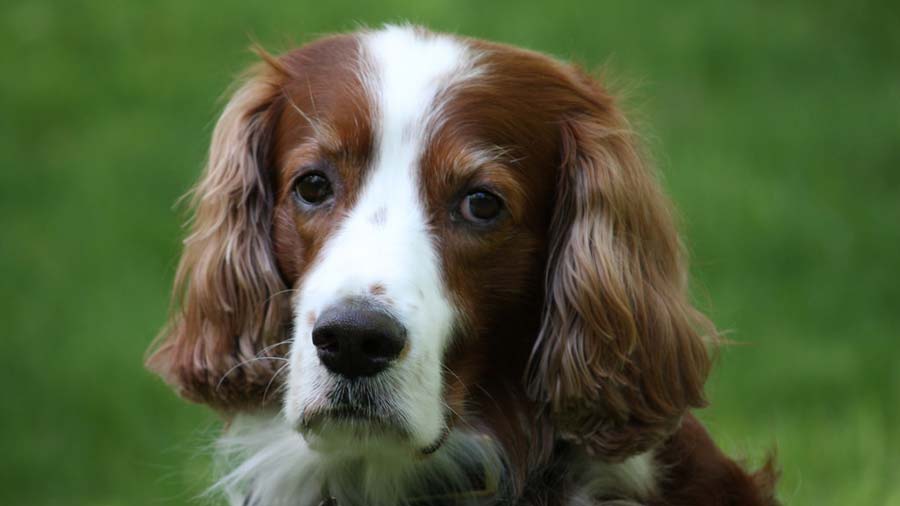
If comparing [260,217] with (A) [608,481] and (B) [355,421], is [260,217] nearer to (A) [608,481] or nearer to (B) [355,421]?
(B) [355,421]

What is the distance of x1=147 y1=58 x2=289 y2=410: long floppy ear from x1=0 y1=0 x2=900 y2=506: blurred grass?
6.39 feet

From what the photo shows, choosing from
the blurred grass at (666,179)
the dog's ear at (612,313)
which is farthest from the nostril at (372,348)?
the blurred grass at (666,179)

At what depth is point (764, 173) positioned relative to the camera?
36.0 feet

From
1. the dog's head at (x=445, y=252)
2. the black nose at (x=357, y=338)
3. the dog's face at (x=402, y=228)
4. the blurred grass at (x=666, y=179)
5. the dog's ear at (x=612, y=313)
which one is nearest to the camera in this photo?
the black nose at (x=357, y=338)

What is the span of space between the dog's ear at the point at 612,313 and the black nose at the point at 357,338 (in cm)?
74

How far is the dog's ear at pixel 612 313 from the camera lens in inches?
190

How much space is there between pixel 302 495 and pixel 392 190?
112 centimetres

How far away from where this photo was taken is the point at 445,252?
4.70 metres

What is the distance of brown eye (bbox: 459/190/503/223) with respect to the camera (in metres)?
4.80

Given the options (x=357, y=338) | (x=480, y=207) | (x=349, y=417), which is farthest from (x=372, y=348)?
(x=480, y=207)

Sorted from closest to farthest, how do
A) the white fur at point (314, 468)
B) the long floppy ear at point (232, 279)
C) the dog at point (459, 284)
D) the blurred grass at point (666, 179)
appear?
the dog at point (459, 284)
the white fur at point (314, 468)
the long floppy ear at point (232, 279)
the blurred grass at point (666, 179)

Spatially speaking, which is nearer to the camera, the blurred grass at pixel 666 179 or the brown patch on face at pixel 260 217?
the brown patch on face at pixel 260 217

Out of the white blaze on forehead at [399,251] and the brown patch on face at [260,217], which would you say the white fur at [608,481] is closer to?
the white blaze on forehead at [399,251]

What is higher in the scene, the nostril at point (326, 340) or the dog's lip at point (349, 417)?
the nostril at point (326, 340)
